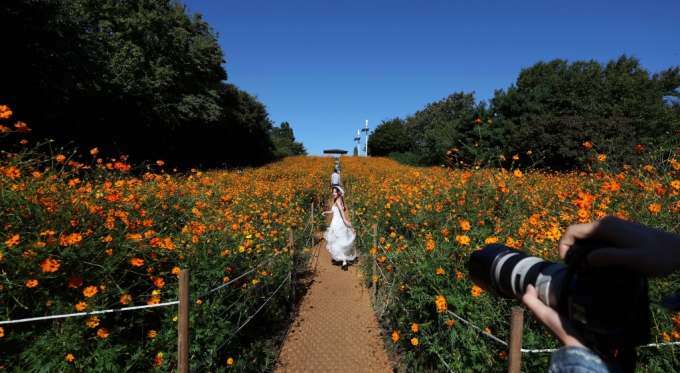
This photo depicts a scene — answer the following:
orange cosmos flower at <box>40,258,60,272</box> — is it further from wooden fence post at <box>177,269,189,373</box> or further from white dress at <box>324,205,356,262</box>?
white dress at <box>324,205,356,262</box>

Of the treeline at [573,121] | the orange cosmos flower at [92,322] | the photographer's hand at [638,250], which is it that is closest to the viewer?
the photographer's hand at [638,250]

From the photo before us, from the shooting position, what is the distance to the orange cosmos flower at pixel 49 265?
167 cm

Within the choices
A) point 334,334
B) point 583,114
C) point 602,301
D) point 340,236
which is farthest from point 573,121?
point 602,301

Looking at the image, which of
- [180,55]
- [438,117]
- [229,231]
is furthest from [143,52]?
[438,117]

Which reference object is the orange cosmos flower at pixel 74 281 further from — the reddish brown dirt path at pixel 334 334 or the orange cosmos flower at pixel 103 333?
the reddish brown dirt path at pixel 334 334

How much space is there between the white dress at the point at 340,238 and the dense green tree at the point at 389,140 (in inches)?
1180

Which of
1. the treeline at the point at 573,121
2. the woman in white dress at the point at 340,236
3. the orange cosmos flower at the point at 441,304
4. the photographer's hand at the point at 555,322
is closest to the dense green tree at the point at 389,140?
the treeline at the point at 573,121

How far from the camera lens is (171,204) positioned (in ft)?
12.3

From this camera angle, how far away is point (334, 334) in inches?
150

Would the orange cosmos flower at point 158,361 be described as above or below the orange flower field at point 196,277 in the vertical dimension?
below

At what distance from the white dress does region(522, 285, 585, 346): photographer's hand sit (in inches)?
200

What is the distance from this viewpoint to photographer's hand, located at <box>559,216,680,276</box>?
57cm

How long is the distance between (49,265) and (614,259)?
2.32 meters

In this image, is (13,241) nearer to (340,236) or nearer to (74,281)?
(74,281)
